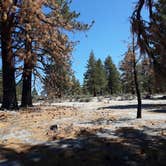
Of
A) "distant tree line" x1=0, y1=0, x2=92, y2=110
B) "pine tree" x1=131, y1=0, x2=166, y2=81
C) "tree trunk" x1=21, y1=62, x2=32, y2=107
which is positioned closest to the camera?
"pine tree" x1=131, y1=0, x2=166, y2=81

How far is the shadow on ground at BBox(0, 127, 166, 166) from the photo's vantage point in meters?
10.1

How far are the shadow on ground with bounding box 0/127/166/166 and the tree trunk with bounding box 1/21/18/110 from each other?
512 inches

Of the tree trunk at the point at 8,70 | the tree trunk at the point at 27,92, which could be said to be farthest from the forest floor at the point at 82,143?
the tree trunk at the point at 27,92

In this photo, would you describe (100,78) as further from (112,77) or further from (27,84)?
(27,84)

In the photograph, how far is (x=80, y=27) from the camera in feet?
92.0

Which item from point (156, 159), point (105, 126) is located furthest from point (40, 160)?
point (105, 126)

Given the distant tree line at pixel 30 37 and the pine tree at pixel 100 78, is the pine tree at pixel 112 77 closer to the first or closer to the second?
the pine tree at pixel 100 78

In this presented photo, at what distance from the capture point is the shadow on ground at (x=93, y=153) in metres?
10.1

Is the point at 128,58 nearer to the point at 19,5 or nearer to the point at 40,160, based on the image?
the point at 19,5

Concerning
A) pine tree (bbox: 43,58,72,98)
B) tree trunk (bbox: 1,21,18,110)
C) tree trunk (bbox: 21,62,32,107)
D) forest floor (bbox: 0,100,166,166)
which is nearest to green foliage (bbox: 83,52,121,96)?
tree trunk (bbox: 21,62,32,107)

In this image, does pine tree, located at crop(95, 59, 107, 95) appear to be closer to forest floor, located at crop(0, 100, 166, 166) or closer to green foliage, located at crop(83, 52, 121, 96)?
green foliage, located at crop(83, 52, 121, 96)

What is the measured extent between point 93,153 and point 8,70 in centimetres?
1602

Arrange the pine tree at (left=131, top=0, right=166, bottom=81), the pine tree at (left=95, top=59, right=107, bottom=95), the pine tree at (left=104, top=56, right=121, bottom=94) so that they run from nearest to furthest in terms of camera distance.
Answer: the pine tree at (left=131, top=0, right=166, bottom=81)
the pine tree at (left=95, top=59, right=107, bottom=95)
the pine tree at (left=104, top=56, right=121, bottom=94)

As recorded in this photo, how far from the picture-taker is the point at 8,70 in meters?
25.8
